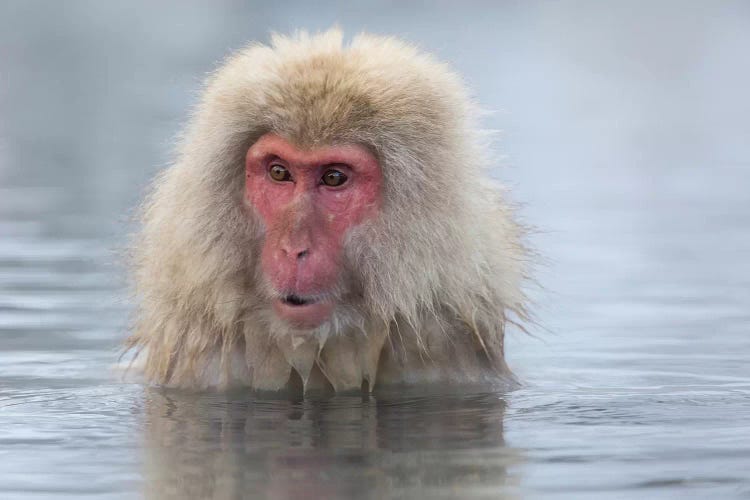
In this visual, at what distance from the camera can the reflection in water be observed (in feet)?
13.9

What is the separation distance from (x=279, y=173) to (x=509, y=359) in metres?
1.77

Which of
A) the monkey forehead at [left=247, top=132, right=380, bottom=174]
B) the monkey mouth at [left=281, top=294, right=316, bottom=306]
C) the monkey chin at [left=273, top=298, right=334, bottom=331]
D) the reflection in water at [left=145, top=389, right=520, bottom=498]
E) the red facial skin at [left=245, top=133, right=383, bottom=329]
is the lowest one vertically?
the reflection in water at [left=145, top=389, right=520, bottom=498]

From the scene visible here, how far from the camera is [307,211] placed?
5.43m

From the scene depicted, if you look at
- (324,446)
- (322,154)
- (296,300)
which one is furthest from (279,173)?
(324,446)

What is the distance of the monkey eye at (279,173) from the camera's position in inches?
218

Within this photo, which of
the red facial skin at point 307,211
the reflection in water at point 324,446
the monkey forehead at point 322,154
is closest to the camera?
the reflection in water at point 324,446

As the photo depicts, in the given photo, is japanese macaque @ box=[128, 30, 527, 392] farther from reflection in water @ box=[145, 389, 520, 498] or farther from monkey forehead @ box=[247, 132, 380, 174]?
Answer: reflection in water @ box=[145, 389, 520, 498]

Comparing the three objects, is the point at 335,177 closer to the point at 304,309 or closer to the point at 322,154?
the point at 322,154

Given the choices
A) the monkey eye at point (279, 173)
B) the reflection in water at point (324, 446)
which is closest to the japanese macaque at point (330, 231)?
the monkey eye at point (279, 173)

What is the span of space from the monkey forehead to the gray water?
751 mm

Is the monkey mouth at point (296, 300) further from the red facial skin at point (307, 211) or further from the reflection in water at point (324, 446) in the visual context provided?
the reflection in water at point (324, 446)

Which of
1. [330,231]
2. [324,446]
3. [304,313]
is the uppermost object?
[330,231]

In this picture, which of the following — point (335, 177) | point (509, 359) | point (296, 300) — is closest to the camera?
point (296, 300)

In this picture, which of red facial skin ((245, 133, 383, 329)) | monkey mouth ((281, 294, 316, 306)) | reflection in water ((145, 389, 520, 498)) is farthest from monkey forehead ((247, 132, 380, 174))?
reflection in water ((145, 389, 520, 498))
